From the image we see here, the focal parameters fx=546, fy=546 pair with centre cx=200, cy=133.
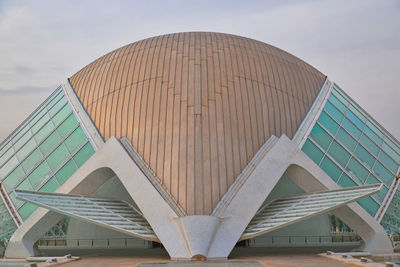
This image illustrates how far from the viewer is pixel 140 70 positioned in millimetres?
30438

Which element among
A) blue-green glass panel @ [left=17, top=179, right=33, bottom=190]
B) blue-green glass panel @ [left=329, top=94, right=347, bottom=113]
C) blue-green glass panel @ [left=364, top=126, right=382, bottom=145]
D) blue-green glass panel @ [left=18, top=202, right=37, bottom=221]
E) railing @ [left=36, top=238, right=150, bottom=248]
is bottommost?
railing @ [left=36, top=238, right=150, bottom=248]

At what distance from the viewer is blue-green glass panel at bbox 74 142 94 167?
28.5 metres

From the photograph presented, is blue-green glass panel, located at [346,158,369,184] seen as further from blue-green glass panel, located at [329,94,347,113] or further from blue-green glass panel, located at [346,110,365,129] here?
blue-green glass panel, located at [329,94,347,113]

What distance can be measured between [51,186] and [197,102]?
348 inches

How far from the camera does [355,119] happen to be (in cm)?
3322

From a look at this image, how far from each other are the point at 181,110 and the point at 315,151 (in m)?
7.52

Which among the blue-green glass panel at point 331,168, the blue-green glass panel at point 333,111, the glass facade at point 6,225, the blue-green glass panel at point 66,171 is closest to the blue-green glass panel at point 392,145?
the blue-green glass panel at point 333,111

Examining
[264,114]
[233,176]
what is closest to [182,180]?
[233,176]

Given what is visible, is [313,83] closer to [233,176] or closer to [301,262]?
[233,176]

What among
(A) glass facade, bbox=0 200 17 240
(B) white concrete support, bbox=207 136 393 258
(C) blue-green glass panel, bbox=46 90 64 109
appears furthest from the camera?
(C) blue-green glass panel, bbox=46 90 64 109

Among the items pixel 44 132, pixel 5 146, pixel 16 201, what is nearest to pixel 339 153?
pixel 44 132

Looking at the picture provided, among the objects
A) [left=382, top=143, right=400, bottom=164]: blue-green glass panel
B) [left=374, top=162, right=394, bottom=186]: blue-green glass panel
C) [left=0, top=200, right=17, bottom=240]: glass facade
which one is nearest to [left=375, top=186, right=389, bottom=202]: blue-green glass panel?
[left=374, top=162, right=394, bottom=186]: blue-green glass panel

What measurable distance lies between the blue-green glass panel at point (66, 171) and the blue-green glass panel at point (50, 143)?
220 cm

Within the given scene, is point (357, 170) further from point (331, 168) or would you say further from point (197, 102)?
point (197, 102)
